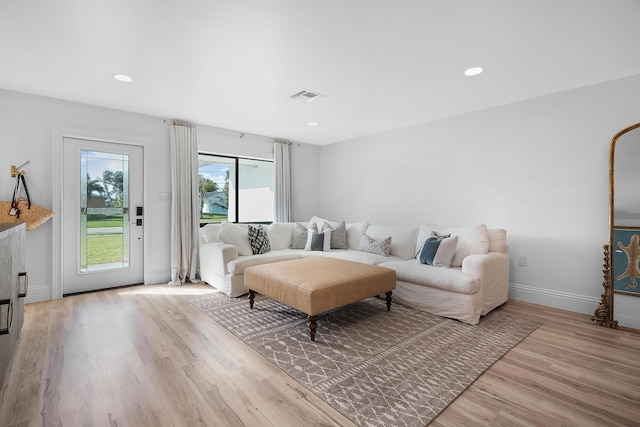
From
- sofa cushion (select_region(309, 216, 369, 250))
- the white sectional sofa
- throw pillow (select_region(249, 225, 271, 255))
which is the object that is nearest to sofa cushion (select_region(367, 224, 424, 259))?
the white sectional sofa

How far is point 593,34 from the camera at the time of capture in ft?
7.21

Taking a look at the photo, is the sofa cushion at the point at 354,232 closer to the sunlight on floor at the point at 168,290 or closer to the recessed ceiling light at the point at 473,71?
the sunlight on floor at the point at 168,290

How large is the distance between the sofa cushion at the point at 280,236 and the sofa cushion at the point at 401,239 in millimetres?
1428

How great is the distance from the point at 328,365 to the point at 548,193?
124 inches

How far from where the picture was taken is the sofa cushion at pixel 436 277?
2873mm

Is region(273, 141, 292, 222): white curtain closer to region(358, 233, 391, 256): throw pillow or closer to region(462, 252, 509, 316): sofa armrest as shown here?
region(358, 233, 391, 256): throw pillow

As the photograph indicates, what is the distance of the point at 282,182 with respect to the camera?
5641 millimetres

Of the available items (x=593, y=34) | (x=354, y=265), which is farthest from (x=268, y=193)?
(x=593, y=34)

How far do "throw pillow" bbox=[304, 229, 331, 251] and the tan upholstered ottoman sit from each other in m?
1.28

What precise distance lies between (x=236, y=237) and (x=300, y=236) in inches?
42.7

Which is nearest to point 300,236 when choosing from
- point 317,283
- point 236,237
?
point 236,237

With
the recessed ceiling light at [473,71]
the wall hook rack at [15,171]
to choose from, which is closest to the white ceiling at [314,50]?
the recessed ceiling light at [473,71]

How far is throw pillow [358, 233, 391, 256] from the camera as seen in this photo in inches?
166

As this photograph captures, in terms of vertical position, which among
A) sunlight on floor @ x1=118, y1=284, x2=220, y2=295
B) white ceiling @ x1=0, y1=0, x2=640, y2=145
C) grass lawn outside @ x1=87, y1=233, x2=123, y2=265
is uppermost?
white ceiling @ x1=0, y1=0, x2=640, y2=145
